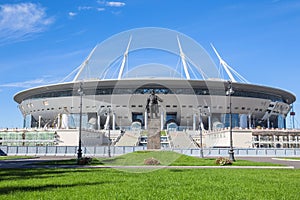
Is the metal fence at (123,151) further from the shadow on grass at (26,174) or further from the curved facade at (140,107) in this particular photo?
the curved facade at (140,107)

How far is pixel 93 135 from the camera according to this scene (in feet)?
256

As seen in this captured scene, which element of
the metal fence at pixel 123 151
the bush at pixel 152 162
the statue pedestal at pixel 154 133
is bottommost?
the metal fence at pixel 123 151

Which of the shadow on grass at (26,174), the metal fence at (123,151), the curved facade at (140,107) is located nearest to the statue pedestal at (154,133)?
the shadow on grass at (26,174)

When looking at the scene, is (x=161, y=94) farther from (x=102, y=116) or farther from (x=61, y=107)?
(x=61, y=107)

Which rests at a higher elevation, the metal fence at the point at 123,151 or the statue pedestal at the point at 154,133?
the statue pedestal at the point at 154,133

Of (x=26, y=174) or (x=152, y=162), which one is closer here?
(x=26, y=174)

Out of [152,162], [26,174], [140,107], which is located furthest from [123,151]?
[140,107]

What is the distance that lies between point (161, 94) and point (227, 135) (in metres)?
24.4

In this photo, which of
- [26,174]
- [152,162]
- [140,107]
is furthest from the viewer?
[140,107]

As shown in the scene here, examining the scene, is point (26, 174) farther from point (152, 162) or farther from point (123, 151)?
point (123, 151)

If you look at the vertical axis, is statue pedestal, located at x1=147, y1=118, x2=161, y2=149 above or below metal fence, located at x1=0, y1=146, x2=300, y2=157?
above

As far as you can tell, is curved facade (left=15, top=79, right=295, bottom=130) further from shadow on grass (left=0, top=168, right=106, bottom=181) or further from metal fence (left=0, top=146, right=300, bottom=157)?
shadow on grass (left=0, top=168, right=106, bottom=181)

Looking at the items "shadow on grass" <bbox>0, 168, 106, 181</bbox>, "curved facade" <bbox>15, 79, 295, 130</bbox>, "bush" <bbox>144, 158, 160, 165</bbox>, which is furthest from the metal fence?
"curved facade" <bbox>15, 79, 295, 130</bbox>

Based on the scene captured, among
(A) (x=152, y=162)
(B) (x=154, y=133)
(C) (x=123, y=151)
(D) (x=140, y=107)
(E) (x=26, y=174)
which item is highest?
(D) (x=140, y=107)
